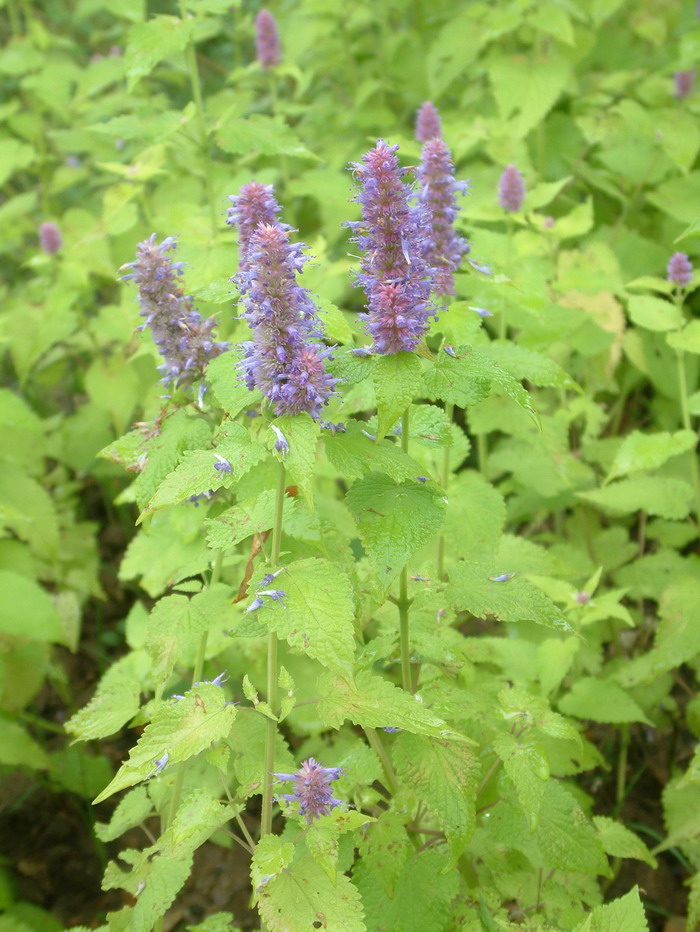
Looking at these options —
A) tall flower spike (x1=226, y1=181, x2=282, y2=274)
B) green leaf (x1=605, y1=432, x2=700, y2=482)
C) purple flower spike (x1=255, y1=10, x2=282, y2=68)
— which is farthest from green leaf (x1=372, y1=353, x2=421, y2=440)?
purple flower spike (x1=255, y1=10, x2=282, y2=68)

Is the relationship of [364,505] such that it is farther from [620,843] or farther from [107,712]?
[620,843]

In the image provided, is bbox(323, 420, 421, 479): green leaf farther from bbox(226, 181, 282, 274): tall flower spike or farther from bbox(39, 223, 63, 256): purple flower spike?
bbox(39, 223, 63, 256): purple flower spike

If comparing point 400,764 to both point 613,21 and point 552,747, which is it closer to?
point 552,747

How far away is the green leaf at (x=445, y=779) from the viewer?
1725mm

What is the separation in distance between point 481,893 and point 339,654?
41.5 inches

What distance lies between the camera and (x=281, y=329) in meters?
1.55

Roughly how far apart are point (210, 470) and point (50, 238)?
3477 mm

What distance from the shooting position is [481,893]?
6.80 ft

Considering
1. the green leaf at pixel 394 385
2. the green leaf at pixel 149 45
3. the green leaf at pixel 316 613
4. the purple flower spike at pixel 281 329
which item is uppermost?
the green leaf at pixel 149 45

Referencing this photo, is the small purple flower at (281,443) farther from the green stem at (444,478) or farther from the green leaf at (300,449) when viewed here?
the green stem at (444,478)

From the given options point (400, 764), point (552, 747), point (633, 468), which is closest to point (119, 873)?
point (400, 764)

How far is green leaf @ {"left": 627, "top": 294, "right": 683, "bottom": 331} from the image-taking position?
9.76ft

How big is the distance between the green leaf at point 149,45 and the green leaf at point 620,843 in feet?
9.96

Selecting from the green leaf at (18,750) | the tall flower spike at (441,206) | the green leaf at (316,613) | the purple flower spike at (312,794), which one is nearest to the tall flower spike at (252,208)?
the tall flower spike at (441,206)
